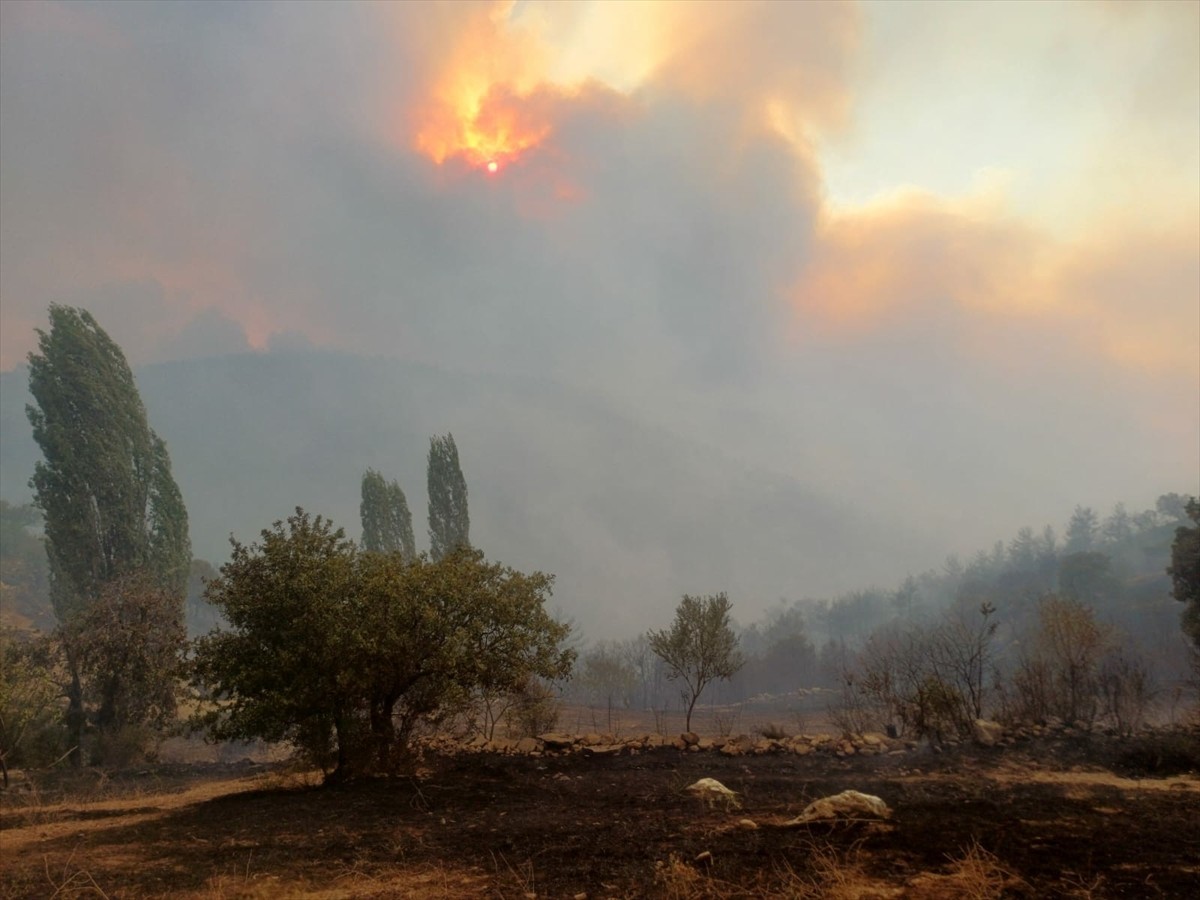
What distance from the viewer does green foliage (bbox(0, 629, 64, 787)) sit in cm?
2016

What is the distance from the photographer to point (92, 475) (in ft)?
122

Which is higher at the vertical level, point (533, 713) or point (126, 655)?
point (126, 655)

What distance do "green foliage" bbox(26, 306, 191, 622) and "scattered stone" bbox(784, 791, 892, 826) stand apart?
3892 cm

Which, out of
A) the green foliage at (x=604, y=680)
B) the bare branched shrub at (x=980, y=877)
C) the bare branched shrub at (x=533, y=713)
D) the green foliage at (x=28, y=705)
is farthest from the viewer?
the green foliage at (x=604, y=680)

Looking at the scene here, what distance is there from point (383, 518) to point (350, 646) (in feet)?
170

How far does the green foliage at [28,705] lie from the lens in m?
20.2

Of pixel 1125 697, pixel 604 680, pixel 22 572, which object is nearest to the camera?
pixel 1125 697

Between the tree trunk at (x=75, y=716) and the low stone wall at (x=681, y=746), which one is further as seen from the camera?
the tree trunk at (x=75, y=716)

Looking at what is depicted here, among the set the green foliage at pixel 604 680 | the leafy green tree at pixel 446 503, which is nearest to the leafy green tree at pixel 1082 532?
the green foliage at pixel 604 680

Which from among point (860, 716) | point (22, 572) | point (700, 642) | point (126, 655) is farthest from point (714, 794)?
point (22, 572)

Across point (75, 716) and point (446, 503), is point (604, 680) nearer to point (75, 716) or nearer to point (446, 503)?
point (446, 503)

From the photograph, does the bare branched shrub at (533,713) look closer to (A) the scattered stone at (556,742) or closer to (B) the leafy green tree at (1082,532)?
(A) the scattered stone at (556,742)

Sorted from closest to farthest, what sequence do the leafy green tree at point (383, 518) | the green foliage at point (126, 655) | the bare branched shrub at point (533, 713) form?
the bare branched shrub at point (533, 713), the green foliage at point (126, 655), the leafy green tree at point (383, 518)

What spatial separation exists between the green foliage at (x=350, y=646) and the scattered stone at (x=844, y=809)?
8.28 meters
